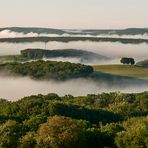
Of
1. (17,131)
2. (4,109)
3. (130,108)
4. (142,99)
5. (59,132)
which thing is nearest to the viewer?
(59,132)

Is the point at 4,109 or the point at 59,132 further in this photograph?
the point at 4,109

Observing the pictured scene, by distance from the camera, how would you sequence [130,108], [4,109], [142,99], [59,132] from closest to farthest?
[59,132] → [4,109] → [130,108] → [142,99]

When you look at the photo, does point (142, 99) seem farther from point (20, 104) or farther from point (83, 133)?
point (83, 133)

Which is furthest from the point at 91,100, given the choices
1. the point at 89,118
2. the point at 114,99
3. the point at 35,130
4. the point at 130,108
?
the point at 35,130

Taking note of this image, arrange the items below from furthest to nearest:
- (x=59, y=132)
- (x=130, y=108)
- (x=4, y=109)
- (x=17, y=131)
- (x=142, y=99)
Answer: (x=142, y=99)
(x=130, y=108)
(x=4, y=109)
(x=17, y=131)
(x=59, y=132)

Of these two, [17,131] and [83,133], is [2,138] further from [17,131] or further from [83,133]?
[83,133]

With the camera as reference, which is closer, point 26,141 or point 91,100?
point 26,141

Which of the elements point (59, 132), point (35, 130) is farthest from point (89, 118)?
point (59, 132)
